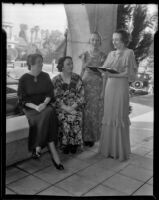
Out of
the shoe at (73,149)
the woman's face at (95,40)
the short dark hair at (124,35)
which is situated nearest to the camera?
the short dark hair at (124,35)

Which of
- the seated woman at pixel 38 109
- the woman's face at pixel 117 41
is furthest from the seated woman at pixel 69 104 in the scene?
the woman's face at pixel 117 41

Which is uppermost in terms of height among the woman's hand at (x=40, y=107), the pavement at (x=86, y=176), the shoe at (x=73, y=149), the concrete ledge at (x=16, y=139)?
the woman's hand at (x=40, y=107)

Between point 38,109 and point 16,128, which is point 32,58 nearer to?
point 38,109

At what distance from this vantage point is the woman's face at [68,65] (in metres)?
3.40

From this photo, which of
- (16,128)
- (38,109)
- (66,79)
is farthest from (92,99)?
(16,128)

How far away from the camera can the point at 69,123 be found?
12.3 feet

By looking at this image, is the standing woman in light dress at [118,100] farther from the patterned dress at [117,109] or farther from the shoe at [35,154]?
the shoe at [35,154]

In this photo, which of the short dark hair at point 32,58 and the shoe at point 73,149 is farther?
the shoe at point 73,149

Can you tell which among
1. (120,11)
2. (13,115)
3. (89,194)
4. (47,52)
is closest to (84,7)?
(120,11)

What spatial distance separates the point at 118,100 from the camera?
3.66m

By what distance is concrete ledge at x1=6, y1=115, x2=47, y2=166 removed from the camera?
326cm

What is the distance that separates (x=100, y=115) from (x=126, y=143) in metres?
0.51

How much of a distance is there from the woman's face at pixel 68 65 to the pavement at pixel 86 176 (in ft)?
2.81
